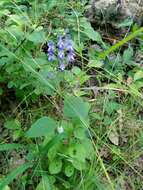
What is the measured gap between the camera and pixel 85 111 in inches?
63.9

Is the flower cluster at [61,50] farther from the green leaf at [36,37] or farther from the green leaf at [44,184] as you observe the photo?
the green leaf at [44,184]

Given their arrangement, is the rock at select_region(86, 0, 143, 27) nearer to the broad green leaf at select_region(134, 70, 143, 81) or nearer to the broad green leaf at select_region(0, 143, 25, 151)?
the broad green leaf at select_region(134, 70, 143, 81)

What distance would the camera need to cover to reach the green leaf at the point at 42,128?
1.53 meters

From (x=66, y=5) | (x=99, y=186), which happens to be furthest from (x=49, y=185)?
(x=66, y=5)

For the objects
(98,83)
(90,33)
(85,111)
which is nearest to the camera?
(85,111)

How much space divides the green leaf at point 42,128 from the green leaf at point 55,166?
139mm

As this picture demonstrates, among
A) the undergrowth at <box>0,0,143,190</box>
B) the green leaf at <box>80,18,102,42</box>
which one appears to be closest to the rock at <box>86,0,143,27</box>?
the undergrowth at <box>0,0,143,190</box>

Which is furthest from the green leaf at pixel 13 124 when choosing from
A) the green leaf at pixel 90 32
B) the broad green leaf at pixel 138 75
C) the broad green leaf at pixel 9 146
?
the broad green leaf at pixel 138 75

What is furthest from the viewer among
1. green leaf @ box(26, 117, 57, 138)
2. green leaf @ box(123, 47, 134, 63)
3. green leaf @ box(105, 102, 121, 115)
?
green leaf @ box(123, 47, 134, 63)

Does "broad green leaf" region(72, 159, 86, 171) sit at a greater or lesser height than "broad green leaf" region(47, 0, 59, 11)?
lesser

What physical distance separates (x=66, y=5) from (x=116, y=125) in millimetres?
742

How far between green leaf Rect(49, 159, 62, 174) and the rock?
1.12 m

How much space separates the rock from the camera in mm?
2516

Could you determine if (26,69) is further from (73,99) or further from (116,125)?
(116,125)
